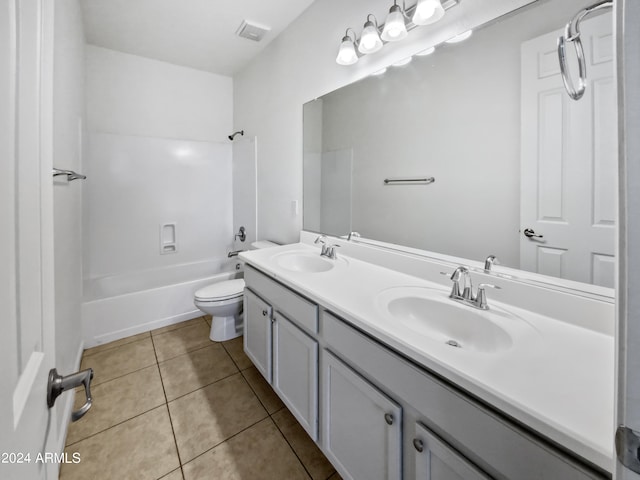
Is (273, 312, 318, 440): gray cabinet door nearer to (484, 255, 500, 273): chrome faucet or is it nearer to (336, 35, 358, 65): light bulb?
(484, 255, 500, 273): chrome faucet

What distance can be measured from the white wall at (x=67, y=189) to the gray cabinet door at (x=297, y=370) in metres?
1.01

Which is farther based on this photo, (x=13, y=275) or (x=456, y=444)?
(x=456, y=444)

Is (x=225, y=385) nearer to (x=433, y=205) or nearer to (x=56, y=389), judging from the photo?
(x=56, y=389)

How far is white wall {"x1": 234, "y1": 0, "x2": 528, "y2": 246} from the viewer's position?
132cm

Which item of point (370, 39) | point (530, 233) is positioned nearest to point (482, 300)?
point (530, 233)

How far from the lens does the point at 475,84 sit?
1.14m

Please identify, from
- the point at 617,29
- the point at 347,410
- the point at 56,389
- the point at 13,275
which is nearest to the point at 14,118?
the point at 13,275

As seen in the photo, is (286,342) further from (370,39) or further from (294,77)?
(294,77)

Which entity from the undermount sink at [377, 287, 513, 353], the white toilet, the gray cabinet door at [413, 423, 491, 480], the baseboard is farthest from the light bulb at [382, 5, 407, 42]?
the baseboard

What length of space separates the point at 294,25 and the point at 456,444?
2628mm

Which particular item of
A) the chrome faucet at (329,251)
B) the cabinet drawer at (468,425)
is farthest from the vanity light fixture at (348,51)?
the cabinet drawer at (468,425)

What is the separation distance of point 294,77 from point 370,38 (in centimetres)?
87

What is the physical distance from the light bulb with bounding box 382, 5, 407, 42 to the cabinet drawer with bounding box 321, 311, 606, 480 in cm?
138

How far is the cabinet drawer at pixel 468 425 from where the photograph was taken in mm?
538
